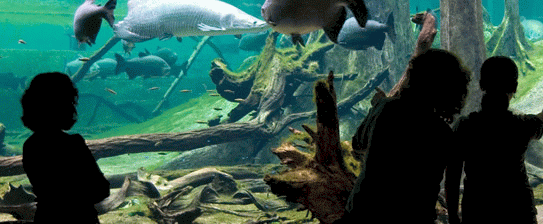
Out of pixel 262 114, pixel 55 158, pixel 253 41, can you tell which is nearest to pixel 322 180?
pixel 55 158

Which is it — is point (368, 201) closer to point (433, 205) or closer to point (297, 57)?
point (433, 205)

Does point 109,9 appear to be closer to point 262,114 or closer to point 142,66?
point 262,114

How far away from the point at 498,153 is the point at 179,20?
3.76 m

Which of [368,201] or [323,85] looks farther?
[323,85]

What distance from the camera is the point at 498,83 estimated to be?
6.60 feet

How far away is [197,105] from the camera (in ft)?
59.4

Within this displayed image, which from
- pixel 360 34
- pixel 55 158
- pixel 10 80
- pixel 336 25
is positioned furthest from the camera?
pixel 10 80

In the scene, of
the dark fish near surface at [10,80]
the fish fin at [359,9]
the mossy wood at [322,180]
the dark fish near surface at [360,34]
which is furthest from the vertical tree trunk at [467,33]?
the dark fish near surface at [10,80]

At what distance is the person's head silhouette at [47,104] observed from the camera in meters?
1.75

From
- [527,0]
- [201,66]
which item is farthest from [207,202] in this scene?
[527,0]

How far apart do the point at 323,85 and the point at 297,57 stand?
8479 millimetres

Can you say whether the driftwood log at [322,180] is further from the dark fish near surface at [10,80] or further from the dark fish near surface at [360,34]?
the dark fish near surface at [10,80]

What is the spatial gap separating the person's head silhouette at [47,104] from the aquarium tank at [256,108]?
0.12 ft

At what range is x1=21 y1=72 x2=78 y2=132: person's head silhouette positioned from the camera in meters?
1.75
